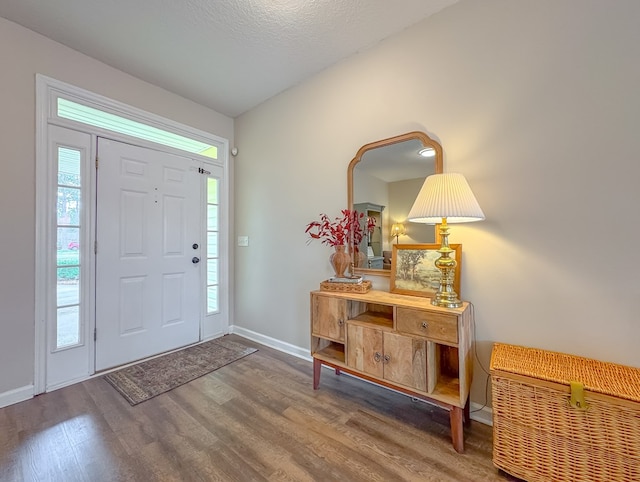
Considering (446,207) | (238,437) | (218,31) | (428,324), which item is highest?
(218,31)

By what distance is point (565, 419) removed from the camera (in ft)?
3.64

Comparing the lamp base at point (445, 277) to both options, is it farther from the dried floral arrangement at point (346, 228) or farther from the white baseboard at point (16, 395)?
the white baseboard at point (16, 395)

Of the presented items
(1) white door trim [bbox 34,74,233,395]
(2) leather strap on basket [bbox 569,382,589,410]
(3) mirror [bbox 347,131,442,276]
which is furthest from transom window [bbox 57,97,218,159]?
(2) leather strap on basket [bbox 569,382,589,410]

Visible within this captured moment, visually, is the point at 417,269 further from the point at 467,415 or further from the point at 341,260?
the point at 467,415

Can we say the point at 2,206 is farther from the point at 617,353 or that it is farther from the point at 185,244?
the point at 617,353

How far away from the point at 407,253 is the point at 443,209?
55 cm

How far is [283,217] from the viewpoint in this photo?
2705 mm

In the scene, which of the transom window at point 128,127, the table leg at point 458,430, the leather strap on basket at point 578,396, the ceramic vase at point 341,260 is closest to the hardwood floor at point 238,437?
the table leg at point 458,430

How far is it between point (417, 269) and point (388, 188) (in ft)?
2.11

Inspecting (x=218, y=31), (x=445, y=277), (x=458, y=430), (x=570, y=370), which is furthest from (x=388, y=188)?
(x=218, y=31)

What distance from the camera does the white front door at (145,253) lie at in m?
2.28

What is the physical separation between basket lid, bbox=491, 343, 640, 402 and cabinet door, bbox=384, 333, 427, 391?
0.36m

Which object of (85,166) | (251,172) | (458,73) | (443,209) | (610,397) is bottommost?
(610,397)

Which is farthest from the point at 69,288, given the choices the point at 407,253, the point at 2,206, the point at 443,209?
the point at 443,209
